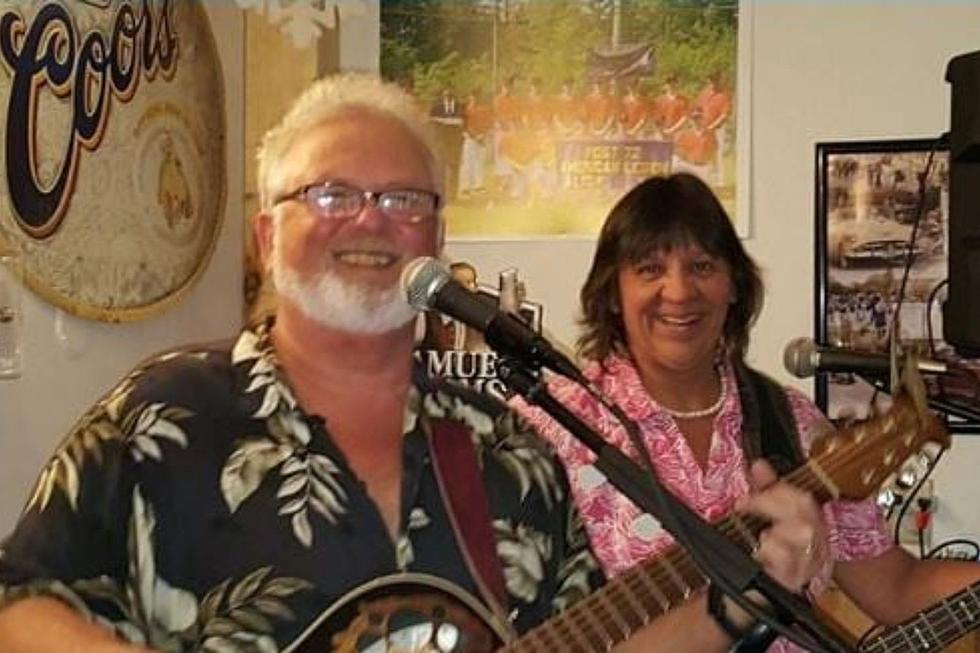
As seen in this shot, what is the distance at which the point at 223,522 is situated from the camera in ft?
4.20

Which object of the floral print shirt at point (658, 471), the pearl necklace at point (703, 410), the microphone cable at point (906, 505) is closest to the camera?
the floral print shirt at point (658, 471)

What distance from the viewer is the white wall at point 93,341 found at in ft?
5.81

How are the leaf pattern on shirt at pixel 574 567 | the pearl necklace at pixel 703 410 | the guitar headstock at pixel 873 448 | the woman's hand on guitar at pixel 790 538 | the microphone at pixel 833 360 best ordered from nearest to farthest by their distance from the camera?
the woman's hand on guitar at pixel 790 538, the leaf pattern on shirt at pixel 574 567, the microphone at pixel 833 360, the guitar headstock at pixel 873 448, the pearl necklace at pixel 703 410

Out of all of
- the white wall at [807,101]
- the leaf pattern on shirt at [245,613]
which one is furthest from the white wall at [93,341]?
the white wall at [807,101]

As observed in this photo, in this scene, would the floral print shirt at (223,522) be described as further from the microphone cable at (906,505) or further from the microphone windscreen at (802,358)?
the microphone cable at (906,505)

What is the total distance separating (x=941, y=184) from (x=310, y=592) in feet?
6.13

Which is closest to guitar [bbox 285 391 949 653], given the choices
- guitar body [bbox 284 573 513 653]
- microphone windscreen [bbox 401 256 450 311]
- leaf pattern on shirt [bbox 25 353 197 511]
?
guitar body [bbox 284 573 513 653]

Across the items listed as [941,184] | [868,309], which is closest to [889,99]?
[941,184]

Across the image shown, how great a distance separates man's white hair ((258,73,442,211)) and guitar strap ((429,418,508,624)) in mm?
281

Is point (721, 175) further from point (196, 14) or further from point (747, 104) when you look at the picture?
point (196, 14)

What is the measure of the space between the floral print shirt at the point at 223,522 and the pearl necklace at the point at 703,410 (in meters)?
0.55

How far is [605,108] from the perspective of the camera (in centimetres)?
285

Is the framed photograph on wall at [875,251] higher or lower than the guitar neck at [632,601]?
higher

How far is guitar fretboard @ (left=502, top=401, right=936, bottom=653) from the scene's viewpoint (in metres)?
1.37
